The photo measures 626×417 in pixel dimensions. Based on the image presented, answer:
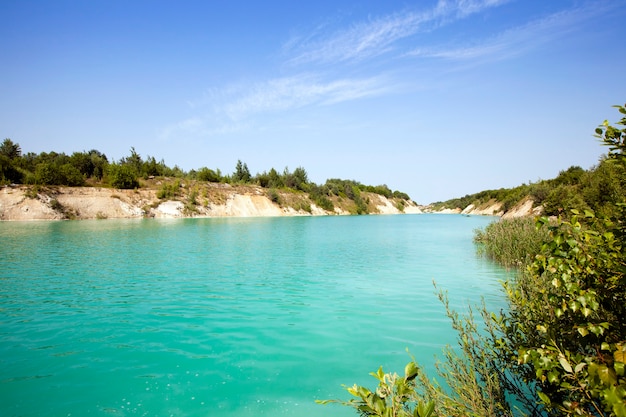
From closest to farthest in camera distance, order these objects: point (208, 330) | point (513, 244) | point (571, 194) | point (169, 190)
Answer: point (208, 330) < point (513, 244) < point (571, 194) < point (169, 190)

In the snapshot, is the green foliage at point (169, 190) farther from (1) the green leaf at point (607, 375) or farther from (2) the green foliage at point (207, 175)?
(1) the green leaf at point (607, 375)

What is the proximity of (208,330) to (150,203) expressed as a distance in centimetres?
7055

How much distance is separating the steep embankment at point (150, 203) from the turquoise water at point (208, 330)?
158 ft

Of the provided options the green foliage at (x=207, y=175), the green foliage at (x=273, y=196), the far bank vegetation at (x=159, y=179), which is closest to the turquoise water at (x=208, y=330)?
the far bank vegetation at (x=159, y=179)

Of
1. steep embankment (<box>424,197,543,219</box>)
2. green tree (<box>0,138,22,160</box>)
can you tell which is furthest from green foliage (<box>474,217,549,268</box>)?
green tree (<box>0,138,22,160</box>)

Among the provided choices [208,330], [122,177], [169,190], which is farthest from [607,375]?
[122,177]

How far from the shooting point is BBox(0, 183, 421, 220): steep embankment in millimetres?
58312

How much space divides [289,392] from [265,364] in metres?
1.25

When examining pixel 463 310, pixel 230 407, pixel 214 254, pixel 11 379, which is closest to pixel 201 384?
pixel 230 407

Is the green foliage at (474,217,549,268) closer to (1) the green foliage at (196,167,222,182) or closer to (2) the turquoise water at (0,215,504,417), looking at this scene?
(2) the turquoise water at (0,215,504,417)

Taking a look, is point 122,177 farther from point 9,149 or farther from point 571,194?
point 571,194

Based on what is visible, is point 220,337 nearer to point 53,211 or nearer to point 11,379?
point 11,379

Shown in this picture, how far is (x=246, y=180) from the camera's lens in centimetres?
11006

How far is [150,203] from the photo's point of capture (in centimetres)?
7288
